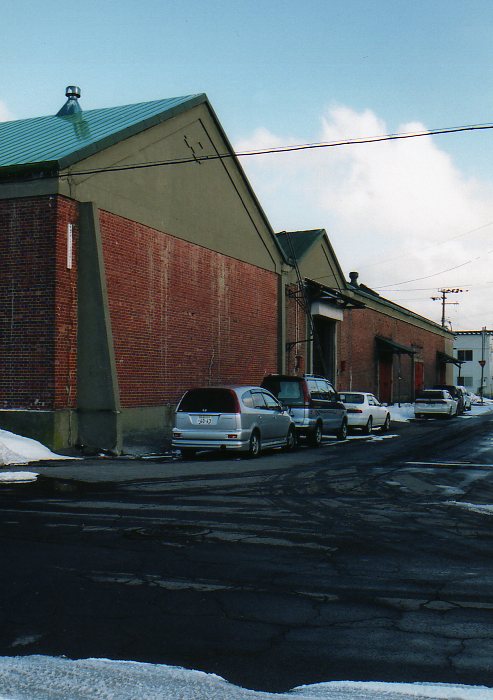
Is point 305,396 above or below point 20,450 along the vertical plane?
above

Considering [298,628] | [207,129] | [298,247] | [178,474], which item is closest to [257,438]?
[178,474]

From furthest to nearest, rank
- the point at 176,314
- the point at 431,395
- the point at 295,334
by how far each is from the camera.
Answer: the point at 431,395
the point at 295,334
the point at 176,314

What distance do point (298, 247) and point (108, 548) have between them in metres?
28.1

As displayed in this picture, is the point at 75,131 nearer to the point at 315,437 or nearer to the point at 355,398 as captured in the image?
the point at 315,437

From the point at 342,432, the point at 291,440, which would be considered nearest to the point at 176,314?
the point at 291,440

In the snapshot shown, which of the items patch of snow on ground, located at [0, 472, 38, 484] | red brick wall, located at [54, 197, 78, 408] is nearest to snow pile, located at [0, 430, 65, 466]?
red brick wall, located at [54, 197, 78, 408]

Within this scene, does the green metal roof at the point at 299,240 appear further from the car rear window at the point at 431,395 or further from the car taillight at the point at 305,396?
the car taillight at the point at 305,396

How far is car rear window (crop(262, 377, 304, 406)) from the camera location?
21.3 metres

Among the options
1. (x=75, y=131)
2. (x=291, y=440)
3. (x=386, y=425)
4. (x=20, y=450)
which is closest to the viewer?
(x=20, y=450)

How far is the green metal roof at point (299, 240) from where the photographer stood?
33.6 meters

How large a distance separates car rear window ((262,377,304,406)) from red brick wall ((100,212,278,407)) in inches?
105

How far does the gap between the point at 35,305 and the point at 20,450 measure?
3.32 m

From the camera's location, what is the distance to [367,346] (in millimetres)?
43594

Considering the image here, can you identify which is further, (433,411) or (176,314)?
(433,411)
